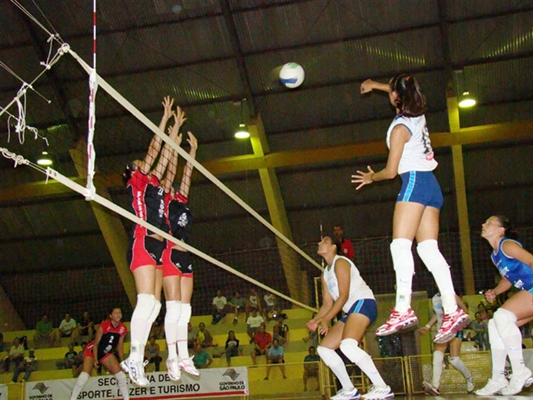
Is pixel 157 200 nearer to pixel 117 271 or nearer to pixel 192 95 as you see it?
pixel 192 95

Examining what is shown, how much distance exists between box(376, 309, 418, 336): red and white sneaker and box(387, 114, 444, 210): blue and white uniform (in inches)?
36.9

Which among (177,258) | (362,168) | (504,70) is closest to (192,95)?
(362,168)

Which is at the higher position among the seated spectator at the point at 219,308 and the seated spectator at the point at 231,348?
the seated spectator at the point at 219,308

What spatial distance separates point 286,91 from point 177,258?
13.1 m

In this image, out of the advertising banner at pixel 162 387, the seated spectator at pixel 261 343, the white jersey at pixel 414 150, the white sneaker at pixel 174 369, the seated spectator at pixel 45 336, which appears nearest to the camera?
the white jersey at pixel 414 150

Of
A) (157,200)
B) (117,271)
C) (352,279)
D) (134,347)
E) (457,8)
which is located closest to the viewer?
(134,347)

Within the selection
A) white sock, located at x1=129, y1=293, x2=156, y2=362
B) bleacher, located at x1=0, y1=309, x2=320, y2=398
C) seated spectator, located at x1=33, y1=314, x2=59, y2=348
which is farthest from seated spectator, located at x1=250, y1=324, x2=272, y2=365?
white sock, located at x1=129, y1=293, x2=156, y2=362

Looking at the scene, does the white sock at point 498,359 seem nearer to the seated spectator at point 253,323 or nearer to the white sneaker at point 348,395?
the white sneaker at point 348,395

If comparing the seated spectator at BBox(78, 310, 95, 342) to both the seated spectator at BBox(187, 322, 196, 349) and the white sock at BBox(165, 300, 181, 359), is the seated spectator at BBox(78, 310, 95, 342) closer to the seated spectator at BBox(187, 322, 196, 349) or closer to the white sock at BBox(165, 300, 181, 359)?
the seated spectator at BBox(187, 322, 196, 349)

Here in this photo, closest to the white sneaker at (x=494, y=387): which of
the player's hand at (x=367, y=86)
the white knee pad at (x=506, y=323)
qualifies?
the white knee pad at (x=506, y=323)

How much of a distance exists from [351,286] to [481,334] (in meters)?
9.12

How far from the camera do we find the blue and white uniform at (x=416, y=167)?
200 inches

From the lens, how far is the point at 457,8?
1750 cm

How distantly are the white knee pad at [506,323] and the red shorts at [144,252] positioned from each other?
12.9ft
